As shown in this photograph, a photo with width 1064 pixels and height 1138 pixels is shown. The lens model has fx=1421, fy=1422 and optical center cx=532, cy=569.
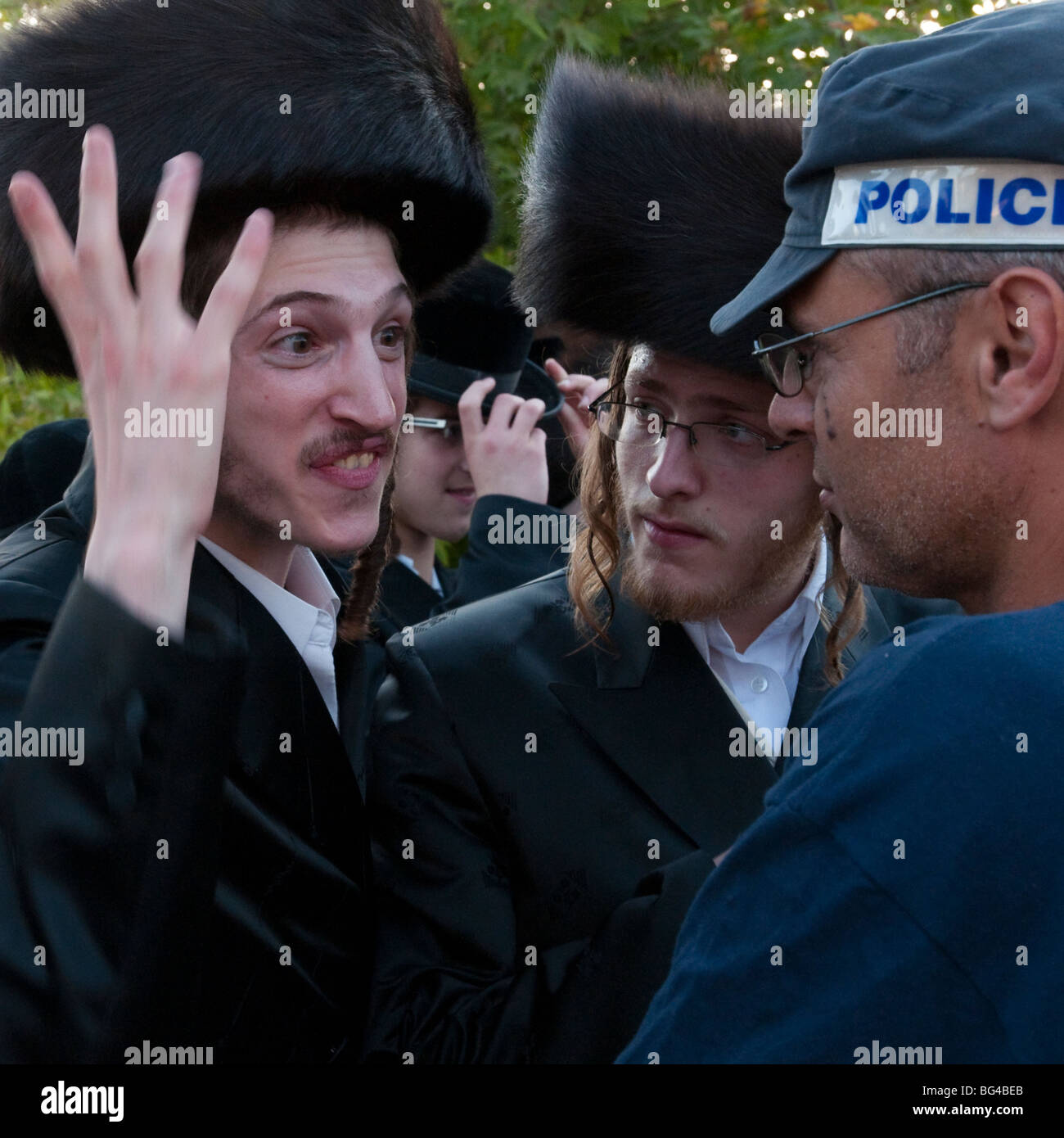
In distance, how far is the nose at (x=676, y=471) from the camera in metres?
3.00

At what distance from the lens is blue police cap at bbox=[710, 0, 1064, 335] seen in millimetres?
1837

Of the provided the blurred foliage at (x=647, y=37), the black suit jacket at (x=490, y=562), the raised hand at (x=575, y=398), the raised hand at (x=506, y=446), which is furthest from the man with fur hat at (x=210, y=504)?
the blurred foliage at (x=647, y=37)

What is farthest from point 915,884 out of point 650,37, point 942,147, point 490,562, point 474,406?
point 650,37

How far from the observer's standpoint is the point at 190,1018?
193cm

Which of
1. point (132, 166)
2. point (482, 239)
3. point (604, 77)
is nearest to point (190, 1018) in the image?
point (132, 166)

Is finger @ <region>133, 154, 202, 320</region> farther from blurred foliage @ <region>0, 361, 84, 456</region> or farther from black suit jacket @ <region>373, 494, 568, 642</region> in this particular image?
blurred foliage @ <region>0, 361, 84, 456</region>

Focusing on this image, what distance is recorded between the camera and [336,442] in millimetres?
2453

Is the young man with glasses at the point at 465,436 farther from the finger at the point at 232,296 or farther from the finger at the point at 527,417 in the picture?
the finger at the point at 232,296

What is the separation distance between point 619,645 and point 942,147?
134 cm

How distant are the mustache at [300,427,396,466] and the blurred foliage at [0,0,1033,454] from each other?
3.91m

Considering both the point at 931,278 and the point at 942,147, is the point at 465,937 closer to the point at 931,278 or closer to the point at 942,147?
the point at 931,278

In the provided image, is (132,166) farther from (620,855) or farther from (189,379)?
(620,855)

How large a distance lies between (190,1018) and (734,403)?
5.54ft

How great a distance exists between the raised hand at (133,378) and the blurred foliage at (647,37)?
460 cm
